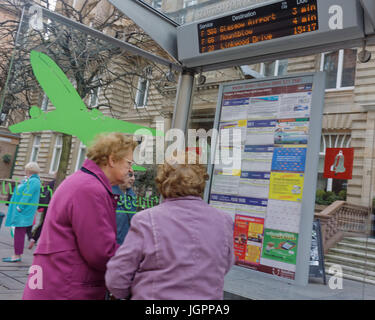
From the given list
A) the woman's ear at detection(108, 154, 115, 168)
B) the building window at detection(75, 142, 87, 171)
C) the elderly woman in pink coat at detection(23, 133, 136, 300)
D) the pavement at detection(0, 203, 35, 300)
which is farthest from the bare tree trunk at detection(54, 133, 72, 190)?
the elderly woman in pink coat at detection(23, 133, 136, 300)

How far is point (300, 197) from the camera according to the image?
3.36 metres

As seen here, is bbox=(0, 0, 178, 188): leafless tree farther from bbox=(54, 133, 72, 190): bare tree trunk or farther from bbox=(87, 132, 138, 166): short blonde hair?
bbox=(87, 132, 138, 166): short blonde hair

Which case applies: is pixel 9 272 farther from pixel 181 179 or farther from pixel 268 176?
pixel 268 176

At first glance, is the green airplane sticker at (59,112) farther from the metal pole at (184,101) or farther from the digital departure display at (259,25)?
the digital departure display at (259,25)

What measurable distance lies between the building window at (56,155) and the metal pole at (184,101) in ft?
4.57

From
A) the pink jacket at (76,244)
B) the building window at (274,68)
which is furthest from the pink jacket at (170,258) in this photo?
the building window at (274,68)

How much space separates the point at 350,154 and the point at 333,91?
25.5 inches

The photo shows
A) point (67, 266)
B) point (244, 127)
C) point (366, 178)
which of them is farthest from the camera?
point (244, 127)

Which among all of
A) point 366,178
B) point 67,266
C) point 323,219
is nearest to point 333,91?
point 366,178

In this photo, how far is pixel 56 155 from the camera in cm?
363

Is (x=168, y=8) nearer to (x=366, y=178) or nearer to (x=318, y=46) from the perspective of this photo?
(x=318, y=46)

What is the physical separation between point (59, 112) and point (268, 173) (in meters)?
2.13

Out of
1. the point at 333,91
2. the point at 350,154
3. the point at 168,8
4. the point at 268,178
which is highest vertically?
the point at 168,8

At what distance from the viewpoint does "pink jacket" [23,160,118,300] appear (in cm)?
196
